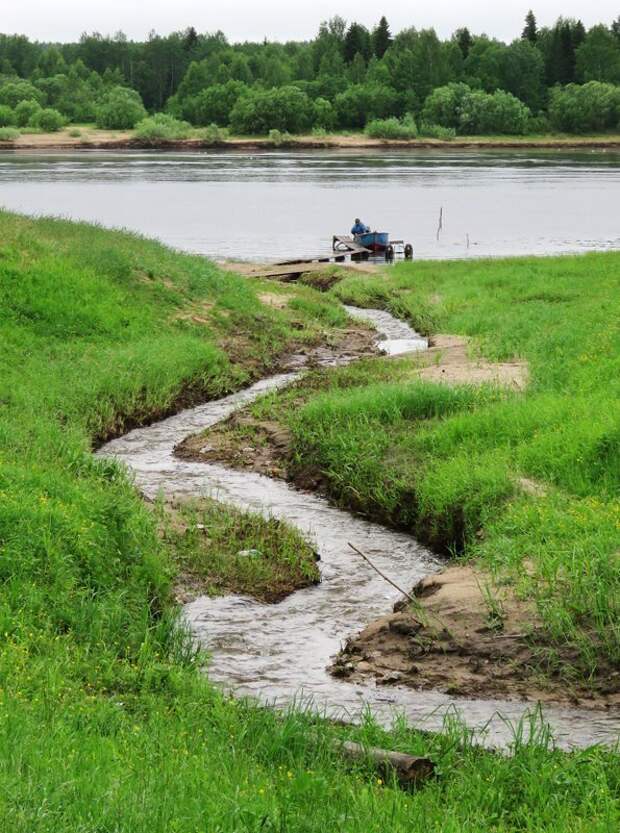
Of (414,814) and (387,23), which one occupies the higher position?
(387,23)

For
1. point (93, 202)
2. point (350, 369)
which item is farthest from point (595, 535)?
point (93, 202)

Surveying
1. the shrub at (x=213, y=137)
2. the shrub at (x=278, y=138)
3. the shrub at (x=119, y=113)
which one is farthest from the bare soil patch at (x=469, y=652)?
the shrub at (x=119, y=113)

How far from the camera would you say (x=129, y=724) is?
7.82 meters

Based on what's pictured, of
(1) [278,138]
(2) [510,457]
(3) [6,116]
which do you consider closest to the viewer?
(2) [510,457]

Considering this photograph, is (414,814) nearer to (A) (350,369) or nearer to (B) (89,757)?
(B) (89,757)

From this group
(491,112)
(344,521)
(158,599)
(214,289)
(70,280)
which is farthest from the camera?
(491,112)

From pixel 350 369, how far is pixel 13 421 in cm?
744

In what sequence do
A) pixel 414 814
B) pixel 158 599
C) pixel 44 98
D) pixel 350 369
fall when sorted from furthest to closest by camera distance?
pixel 44 98
pixel 350 369
pixel 158 599
pixel 414 814

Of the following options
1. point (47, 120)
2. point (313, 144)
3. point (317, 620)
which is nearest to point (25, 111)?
point (47, 120)

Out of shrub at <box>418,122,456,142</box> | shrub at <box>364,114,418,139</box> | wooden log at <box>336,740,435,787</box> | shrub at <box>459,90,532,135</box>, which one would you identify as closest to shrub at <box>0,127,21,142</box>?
shrub at <box>364,114,418,139</box>

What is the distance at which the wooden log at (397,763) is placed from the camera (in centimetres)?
769

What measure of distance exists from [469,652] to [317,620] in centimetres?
177

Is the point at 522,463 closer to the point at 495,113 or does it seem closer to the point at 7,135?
the point at 7,135

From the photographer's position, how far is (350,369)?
2169 centimetres
